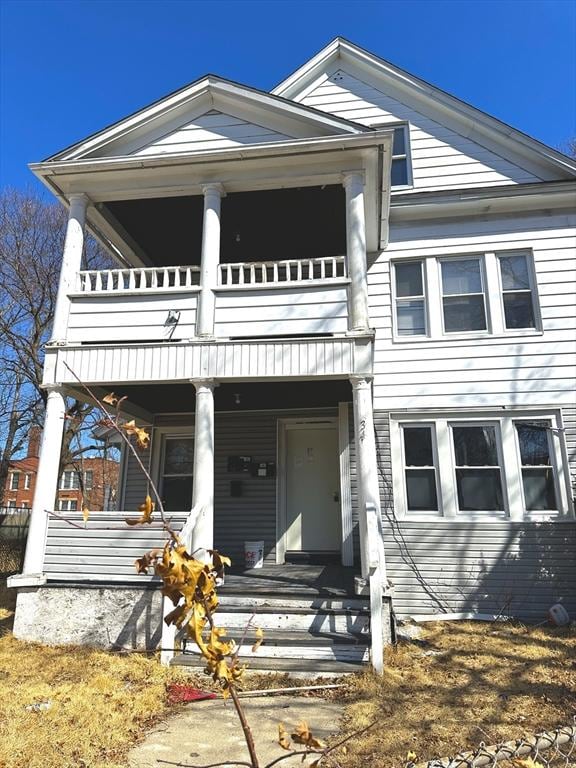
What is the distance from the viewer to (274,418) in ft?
30.1

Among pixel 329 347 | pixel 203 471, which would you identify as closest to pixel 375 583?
pixel 203 471

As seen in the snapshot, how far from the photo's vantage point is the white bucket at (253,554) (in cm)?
827

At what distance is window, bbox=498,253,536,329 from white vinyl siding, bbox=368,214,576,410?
0.40 ft

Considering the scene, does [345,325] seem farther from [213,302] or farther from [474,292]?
[474,292]

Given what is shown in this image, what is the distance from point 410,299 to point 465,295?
939mm

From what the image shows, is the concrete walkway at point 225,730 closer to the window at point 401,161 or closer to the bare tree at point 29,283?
the window at point 401,161

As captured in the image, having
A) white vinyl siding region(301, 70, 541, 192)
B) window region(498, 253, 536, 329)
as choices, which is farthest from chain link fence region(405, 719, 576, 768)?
white vinyl siding region(301, 70, 541, 192)

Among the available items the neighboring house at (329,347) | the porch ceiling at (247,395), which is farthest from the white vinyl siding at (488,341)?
the porch ceiling at (247,395)

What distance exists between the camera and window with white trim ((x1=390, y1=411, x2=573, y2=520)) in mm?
7859

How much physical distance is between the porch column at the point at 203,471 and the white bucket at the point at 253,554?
195 centimetres

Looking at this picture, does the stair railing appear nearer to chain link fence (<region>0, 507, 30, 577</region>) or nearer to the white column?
the white column

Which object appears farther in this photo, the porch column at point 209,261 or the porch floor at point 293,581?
the porch column at point 209,261

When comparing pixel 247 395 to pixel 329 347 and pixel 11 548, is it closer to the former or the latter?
pixel 329 347

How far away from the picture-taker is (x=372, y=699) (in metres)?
4.49
